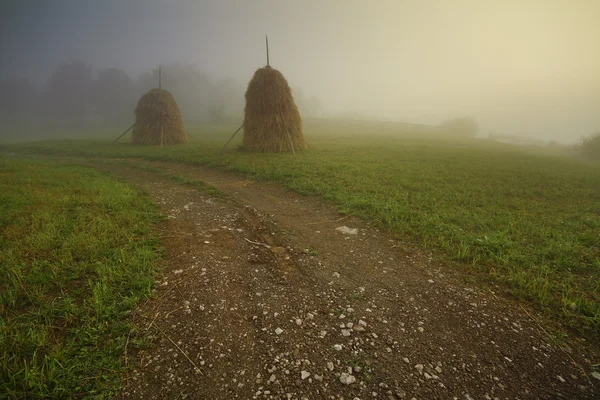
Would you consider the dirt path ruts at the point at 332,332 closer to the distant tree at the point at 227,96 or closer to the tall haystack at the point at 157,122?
the tall haystack at the point at 157,122

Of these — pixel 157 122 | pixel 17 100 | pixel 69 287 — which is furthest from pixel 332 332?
pixel 17 100

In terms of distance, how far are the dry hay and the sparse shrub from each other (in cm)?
3350

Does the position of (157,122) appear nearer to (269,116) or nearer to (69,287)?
(269,116)

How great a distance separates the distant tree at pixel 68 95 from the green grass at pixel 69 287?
5565cm

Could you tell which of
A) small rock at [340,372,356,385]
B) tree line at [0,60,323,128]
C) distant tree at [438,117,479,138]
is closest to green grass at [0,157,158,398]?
small rock at [340,372,356,385]

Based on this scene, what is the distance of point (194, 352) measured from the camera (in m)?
2.82

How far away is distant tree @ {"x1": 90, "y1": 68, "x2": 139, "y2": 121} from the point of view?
174 ft

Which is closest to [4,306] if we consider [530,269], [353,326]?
[353,326]

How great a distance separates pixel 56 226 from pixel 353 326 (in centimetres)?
612

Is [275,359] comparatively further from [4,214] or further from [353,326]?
[4,214]

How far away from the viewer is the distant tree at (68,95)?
1964 inches

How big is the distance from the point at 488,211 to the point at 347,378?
655 cm

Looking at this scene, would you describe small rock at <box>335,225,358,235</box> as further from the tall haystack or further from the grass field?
the tall haystack

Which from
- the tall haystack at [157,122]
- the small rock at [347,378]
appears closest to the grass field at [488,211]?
the small rock at [347,378]
